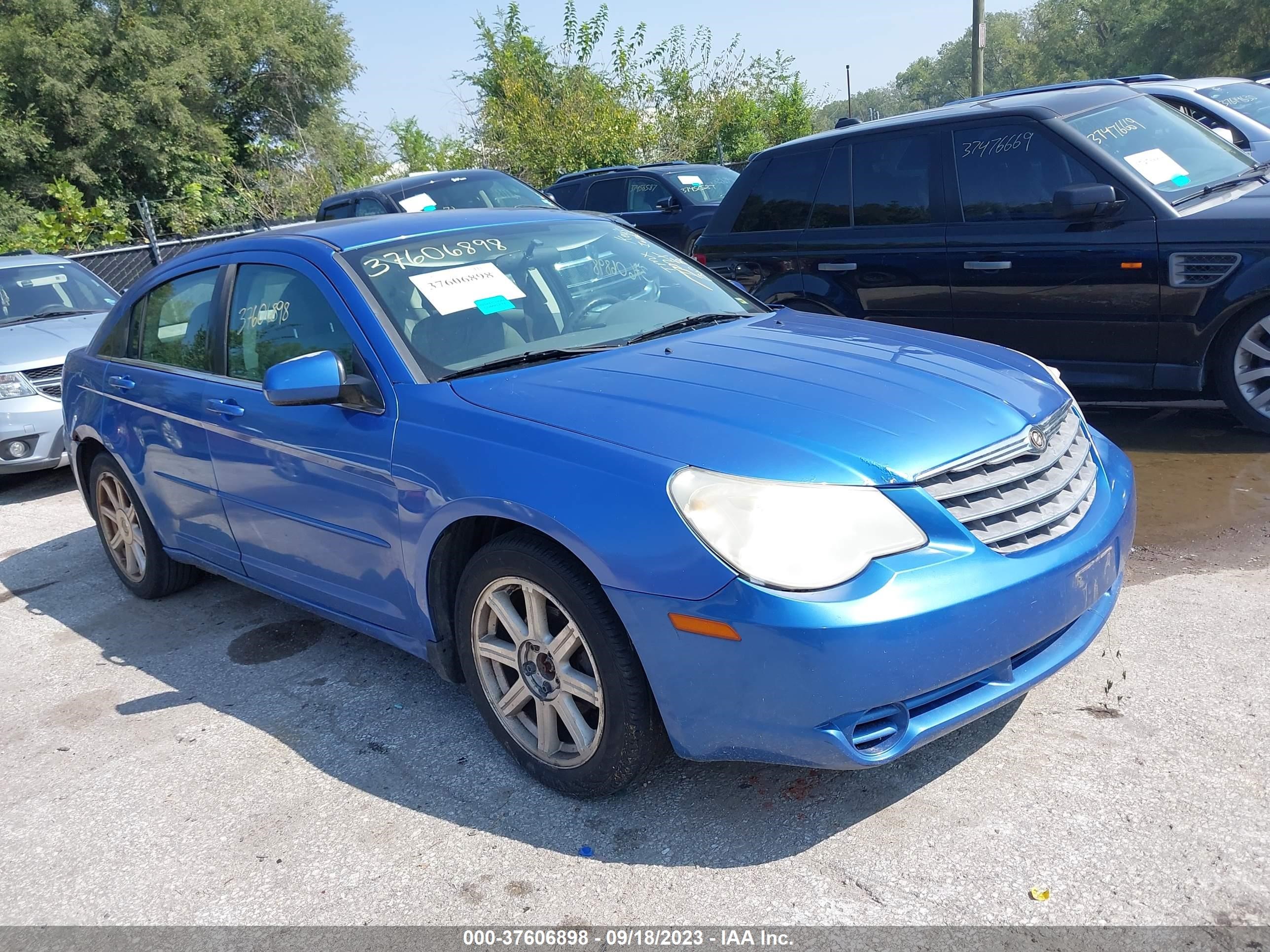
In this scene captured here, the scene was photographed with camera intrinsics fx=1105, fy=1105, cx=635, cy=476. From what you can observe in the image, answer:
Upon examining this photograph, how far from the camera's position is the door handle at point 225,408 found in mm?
4039

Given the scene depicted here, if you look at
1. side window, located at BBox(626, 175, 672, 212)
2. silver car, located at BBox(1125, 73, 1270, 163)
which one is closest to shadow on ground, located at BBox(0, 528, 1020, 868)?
silver car, located at BBox(1125, 73, 1270, 163)

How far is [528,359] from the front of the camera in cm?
356

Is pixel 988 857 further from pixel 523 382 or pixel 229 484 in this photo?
pixel 229 484

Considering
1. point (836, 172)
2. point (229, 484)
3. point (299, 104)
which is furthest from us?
point (299, 104)

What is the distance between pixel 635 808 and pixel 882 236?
14.5 feet

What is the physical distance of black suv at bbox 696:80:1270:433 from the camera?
18.0 ft

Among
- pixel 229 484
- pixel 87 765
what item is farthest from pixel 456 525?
pixel 87 765

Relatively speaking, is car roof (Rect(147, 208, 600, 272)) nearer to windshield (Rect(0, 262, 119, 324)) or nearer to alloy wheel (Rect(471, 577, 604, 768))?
alloy wheel (Rect(471, 577, 604, 768))

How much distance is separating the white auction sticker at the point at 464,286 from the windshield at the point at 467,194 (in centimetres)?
709

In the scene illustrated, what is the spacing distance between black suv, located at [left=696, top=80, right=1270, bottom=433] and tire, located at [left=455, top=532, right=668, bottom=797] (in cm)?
385

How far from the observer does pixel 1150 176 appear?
5789 millimetres

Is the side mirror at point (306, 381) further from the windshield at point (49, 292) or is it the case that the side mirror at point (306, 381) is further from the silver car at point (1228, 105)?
the windshield at point (49, 292)

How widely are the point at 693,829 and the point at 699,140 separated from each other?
24237mm

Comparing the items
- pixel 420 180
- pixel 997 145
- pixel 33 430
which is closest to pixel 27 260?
pixel 33 430
